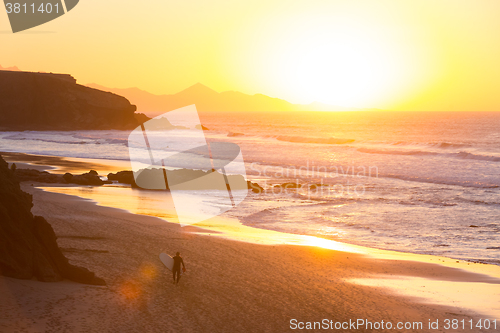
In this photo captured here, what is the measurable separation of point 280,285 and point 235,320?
2520mm

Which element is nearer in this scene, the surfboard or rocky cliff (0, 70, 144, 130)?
the surfboard

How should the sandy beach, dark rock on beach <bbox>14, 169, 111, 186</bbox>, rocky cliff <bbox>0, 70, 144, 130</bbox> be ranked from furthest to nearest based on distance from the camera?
rocky cliff <bbox>0, 70, 144, 130</bbox> → dark rock on beach <bbox>14, 169, 111, 186</bbox> → the sandy beach

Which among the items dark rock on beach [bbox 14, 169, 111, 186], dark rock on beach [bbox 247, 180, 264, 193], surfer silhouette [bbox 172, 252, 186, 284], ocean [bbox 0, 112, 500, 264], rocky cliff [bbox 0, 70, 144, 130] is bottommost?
ocean [bbox 0, 112, 500, 264]

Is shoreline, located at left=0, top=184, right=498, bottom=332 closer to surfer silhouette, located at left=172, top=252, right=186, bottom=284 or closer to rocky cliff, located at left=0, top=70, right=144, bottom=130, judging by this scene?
surfer silhouette, located at left=172, top=252, right=186, bottom=284

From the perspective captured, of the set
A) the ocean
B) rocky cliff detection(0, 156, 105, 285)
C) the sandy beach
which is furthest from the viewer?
the ocean

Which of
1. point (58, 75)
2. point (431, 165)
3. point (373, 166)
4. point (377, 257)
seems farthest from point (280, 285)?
point (58, 75)

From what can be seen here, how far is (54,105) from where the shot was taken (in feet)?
351

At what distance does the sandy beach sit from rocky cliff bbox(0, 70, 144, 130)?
97889mm

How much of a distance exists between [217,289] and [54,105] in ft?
361

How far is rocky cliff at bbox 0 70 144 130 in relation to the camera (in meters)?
104

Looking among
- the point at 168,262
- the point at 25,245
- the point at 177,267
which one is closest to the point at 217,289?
the point at 177,267

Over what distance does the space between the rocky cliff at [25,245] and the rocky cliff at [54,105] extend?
328 feet

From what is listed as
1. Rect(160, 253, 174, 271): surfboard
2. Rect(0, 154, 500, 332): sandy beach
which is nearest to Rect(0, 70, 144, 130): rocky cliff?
Rect(0, 154, 500, 332): sandy beach

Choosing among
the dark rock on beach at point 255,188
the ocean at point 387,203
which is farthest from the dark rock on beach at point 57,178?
the dark rock on beach at point 255,188
